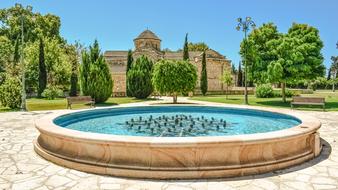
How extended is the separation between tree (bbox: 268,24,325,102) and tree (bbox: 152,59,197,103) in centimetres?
767

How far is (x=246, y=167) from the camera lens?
5.84 m

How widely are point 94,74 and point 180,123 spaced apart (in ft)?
50.7

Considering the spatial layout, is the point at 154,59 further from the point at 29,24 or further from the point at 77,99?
the point at 77,99

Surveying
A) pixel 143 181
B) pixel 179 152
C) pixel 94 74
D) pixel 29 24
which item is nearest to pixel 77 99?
pixel 94 74

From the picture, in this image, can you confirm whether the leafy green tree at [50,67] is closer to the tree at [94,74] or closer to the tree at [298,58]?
the tree at [94,74]

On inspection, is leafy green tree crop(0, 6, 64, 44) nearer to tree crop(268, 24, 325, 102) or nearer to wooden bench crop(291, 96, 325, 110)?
tree crop(268, 24, 325, 102)

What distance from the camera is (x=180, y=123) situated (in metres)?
12.4

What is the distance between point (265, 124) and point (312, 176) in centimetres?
672

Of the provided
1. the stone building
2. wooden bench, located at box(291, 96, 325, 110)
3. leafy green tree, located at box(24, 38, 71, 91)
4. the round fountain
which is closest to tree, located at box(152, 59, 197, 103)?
wooden bench, located at box(291, 96, 325, 110)

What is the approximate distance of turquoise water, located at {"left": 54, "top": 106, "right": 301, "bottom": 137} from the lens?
34.6 ft

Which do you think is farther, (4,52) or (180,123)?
(4,52)

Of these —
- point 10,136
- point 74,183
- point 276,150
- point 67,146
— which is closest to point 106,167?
point 74,183

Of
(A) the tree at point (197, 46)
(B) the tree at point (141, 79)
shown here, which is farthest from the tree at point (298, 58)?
(A) the tree at point (197, 46)

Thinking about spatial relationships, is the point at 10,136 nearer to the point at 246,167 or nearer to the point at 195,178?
the point at 195,178
